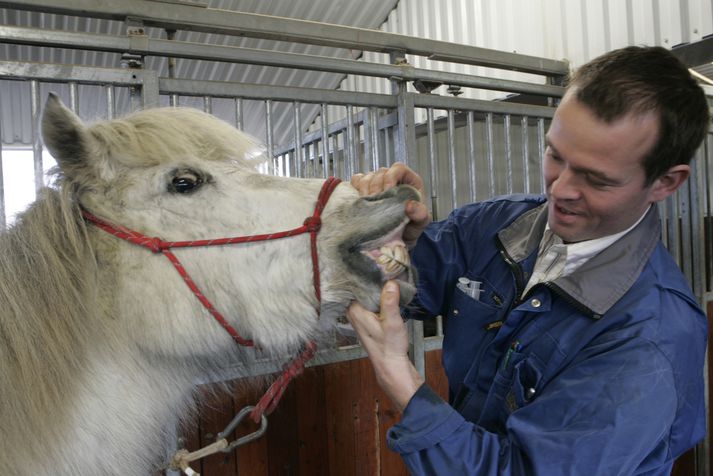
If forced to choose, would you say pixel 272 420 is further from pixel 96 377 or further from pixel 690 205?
→ pixel 690 205

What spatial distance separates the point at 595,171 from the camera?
1.15 m

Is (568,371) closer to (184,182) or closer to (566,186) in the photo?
(566,186)

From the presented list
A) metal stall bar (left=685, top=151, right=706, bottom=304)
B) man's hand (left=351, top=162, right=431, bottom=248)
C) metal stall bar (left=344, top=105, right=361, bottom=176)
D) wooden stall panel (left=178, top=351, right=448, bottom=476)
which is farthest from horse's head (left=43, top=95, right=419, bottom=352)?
metal stall bar (left=685, top=151, right=706, bottom=304)

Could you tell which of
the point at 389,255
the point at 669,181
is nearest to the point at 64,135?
the point at 389,255

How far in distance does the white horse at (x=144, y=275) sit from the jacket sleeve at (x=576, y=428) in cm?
32

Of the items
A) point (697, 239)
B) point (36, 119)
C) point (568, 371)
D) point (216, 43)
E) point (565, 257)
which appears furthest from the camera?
point (216, 43)

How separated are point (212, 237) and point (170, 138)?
0.28 m

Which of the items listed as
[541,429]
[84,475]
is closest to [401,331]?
[541,429]

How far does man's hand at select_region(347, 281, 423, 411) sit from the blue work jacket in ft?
0.16

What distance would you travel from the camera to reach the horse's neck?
1.09 m

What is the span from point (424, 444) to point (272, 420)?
1218 mm

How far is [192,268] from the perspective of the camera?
1.17 m

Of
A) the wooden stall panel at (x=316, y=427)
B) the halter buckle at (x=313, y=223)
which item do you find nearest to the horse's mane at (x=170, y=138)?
the halter buckle at (x=313, y=223)

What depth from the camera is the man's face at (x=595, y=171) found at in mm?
1114
